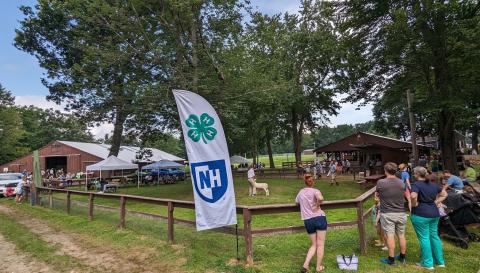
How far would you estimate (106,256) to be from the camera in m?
6.78

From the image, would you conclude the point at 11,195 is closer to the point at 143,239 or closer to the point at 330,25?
the point at 143,239

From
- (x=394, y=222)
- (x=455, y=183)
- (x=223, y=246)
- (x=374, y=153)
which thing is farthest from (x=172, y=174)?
(x=394, y=222)

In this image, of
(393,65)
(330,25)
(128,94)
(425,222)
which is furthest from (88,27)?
Answer: (330,25)

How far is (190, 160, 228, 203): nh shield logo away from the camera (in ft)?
19.1

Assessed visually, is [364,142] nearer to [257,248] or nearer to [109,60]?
[109,60]

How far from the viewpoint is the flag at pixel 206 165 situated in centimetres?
584

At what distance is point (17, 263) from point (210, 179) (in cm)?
416

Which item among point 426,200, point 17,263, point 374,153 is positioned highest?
point 374,153

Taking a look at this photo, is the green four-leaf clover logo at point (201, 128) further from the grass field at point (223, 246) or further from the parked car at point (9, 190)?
the parked car at point (9, 190)

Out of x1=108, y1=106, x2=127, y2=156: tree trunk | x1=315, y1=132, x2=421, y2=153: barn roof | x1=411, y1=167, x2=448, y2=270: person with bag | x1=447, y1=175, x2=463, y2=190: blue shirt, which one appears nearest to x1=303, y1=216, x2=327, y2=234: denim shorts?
x1=411, y1=167, x2=448, y2=270: person with bag

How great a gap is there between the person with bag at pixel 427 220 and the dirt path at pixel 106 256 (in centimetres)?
386

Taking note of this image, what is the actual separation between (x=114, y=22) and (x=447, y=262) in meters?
15.7

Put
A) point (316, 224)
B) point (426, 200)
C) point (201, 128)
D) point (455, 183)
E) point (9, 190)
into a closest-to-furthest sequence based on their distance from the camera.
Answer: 1. point (316, 224)
2. point (426, 200)
3. point (201, 128)
4. point (455, 183)
5. point (9, 190)

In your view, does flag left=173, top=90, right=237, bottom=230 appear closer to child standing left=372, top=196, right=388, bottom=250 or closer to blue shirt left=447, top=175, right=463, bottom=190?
child standing left=372, top=196, right=388, bottom=250
